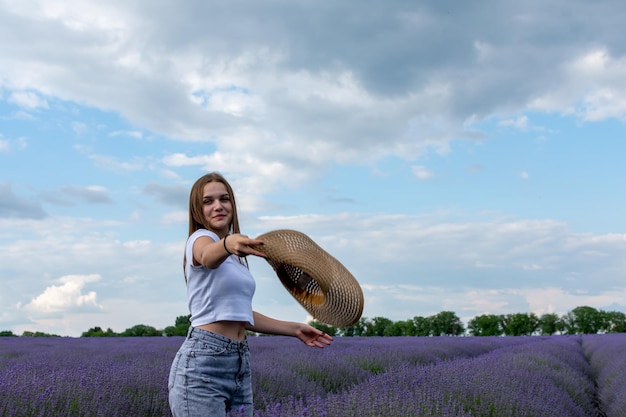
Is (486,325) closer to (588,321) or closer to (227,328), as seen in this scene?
(588,321)

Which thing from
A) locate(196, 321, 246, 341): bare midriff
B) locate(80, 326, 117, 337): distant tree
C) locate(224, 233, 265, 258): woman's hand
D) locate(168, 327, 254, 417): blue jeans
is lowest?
locate(168, 327, 254, 417): blue jeans

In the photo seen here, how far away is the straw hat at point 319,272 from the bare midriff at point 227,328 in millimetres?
231

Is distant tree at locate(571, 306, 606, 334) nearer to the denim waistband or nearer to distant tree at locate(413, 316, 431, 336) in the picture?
distant tree at locate(413, 316, 431, 336)

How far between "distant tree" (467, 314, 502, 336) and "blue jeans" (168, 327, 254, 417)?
51.6 meters

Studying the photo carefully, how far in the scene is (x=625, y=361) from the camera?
682 centimetres

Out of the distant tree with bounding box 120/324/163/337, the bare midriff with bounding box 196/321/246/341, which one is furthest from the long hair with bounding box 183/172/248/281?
the distant tree with bounding box 120/324/163/337

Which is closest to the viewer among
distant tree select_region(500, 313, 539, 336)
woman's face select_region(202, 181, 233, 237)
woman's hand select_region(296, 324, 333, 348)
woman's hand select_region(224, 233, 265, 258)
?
woman's hand select_region(224, 233, 265, 258)

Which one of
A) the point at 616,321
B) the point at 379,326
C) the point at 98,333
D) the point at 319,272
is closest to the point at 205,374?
the point at 319,272

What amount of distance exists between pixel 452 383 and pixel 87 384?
2.28 meters

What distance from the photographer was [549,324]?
51125mm

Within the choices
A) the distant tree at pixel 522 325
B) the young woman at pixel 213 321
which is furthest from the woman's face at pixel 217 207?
the distant tree at pixel 522 325

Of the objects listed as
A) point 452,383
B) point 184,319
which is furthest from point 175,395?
point 184,319

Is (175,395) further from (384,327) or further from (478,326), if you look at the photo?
(478,326)

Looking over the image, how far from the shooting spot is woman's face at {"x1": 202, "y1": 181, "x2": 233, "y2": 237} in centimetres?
210
